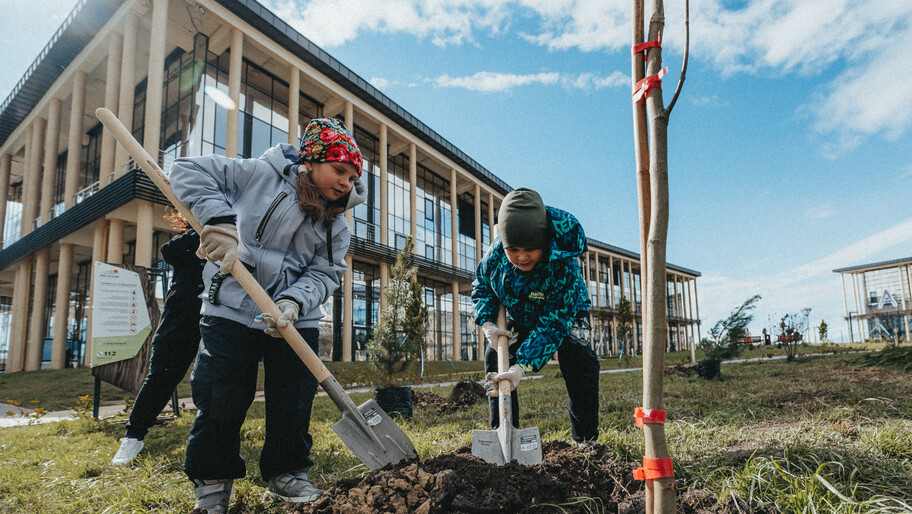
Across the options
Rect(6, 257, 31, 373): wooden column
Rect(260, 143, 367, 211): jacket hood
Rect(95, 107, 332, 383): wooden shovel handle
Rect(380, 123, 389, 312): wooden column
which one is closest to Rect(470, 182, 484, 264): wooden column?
Rect(380, 123, 389, 312): wooden column

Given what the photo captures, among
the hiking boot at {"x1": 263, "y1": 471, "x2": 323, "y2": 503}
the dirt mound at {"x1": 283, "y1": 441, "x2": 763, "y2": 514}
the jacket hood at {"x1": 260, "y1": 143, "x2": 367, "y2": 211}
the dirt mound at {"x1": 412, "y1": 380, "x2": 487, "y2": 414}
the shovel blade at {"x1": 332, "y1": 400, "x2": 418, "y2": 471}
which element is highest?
the jacket hood at {"x1": 260, "y1": 143, "x2": 367, "y2": 211}

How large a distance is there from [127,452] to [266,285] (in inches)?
79.8

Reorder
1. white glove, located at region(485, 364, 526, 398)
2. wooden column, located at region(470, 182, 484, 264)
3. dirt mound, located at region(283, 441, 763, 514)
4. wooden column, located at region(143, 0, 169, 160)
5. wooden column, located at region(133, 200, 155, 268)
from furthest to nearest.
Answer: wooden column, located at region(470, 182, 484, 264)
wooden column, located at region(143, 0, 169, 160)
wooden column, located at region(133, 200, 155, 268)
white glove, located at region(485, 364, 526, 398)
dirt mound, located at region(283, 441, 763, 514)

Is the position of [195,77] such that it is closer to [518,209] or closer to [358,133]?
[358,133]

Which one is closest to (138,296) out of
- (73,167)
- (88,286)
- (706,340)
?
(706,340)

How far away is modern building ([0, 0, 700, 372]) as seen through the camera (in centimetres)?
1525

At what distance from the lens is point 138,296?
5.59m

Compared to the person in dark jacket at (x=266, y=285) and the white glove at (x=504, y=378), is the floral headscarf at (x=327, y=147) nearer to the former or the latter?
the person in dark jacket at (x=266, y=285)

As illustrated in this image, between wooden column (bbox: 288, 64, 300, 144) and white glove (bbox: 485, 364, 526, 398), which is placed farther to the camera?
wooden column (bbox: 288, 64, 300, 144)

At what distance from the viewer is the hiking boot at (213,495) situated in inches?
81.7

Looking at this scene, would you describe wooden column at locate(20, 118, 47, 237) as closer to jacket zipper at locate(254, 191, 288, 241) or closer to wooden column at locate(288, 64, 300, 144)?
wooden column at locate(288, 64, 300, 144)

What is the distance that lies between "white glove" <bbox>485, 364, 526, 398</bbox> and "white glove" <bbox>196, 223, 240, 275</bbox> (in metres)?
1.45

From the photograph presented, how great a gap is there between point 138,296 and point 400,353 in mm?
3164

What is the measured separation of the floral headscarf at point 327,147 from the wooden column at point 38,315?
23341mm
